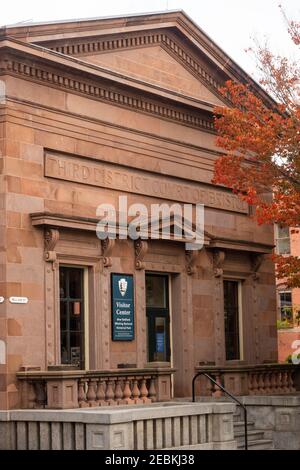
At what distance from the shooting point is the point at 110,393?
21531 millimetres

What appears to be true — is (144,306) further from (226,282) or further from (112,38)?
(112,38)

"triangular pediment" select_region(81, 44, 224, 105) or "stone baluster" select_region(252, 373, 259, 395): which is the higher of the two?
"triangular pediment" select_region(81, 44, 224, 105)

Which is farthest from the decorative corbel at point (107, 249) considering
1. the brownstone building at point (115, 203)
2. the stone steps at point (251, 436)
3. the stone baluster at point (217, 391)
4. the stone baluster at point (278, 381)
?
the stone baluster at point (278, 381)

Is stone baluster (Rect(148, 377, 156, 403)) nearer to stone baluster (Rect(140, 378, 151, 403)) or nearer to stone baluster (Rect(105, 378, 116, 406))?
stone baluster (Rect(140, 378, 151, 403))

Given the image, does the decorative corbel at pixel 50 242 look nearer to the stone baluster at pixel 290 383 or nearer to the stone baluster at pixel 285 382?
the stone baluster at pixel 285 382

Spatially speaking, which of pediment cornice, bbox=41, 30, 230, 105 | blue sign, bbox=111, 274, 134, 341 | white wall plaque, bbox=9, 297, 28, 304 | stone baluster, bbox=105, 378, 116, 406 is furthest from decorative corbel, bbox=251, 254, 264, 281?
white wall plaque, bbox=9, 297, 28, 304

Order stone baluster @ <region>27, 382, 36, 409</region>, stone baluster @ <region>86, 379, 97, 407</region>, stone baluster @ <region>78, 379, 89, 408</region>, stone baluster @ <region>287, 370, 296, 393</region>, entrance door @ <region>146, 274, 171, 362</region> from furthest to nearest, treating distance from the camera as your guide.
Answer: stone baluster @ <region>287, 370, 296, 393</region>
entrance door @ <region>146, 274, 171, 362</region>
stone baluster @ <region>27, 382, 36, 409</region>
stone baluster @ <region>86, 379, 97, 407</region>
stone baluster @ <region>78, 379, 89, 408</region>

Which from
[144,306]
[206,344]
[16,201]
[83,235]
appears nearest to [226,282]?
[206,344]

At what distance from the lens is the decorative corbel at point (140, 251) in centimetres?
2467

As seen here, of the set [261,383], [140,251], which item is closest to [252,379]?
[261,383]

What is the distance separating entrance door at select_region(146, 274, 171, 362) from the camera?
84.2ft

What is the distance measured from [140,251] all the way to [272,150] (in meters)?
4.02

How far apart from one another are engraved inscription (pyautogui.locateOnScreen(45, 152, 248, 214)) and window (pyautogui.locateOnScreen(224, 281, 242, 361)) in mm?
2249

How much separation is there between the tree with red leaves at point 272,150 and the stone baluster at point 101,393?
5.60 meters
